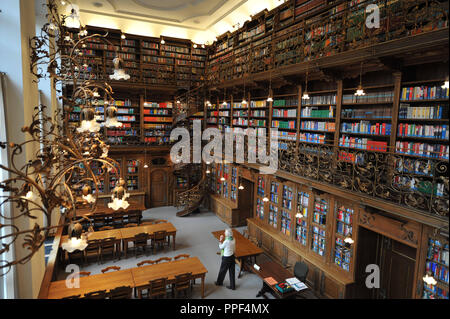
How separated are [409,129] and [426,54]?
Result: 1.14 metres

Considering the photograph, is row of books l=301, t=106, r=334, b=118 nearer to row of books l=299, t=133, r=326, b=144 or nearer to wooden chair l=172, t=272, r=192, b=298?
row of books l=299, t=133, r=326, b=144

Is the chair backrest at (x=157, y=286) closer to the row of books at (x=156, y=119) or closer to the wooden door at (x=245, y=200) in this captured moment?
the wooden door at (x=245, y=200)

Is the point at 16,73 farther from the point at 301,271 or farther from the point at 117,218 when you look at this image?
the point at 117,218

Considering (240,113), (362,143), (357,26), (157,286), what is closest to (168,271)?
(157,286)

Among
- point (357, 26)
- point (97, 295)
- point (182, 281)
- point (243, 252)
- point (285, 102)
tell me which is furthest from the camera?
point (285, 102)

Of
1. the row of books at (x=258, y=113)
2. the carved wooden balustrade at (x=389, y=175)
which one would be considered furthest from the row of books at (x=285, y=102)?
the carved wooden balustrade at (x=389, y=175)

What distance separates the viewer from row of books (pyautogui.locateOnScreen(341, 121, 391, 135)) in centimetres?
507

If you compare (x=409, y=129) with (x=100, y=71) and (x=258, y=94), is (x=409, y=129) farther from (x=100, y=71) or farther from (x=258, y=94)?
(x=100, y=71)

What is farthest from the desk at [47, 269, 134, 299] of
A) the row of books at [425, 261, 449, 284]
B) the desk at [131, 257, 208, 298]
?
the row of books at [425, 261, 449, 284]

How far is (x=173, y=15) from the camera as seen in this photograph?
10727mm

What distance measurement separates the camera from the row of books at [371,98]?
5.06m

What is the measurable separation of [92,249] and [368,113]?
22.9 feet

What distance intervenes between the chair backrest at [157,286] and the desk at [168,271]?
0.38 feet

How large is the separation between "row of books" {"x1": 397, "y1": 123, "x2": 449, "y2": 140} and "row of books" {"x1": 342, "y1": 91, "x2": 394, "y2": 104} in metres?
0.61
